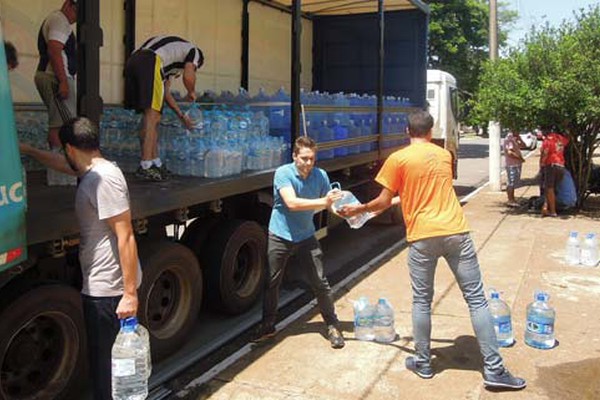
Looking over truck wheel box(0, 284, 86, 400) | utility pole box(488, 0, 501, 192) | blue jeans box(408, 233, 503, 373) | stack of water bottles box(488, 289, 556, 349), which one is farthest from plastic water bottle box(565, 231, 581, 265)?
utility pole box(488, 0, 501, 192)

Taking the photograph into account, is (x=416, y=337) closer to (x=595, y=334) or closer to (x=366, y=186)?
(x=595, y=334)

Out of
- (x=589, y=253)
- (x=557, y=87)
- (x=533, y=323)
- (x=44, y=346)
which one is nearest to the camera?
(x=44, y=346)

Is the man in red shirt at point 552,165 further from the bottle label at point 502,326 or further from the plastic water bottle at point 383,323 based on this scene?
the plastic water bottle at point 383,323

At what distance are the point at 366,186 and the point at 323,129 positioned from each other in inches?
98.1

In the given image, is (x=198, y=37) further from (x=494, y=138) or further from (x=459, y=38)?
(x=459, y=38)

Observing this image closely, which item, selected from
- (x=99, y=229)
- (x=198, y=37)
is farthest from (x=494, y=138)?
(x=99, y=229)

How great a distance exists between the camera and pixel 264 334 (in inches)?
207

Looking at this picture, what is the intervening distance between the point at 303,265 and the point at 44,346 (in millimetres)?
2119

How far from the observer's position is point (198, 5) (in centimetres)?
872

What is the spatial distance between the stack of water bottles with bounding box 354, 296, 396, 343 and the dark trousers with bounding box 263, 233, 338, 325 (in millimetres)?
219

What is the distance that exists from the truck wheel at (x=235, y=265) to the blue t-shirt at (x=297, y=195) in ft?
2.16

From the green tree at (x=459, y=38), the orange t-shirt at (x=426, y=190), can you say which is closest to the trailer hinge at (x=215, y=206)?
the orange t-shirt at (x=426, y=190)

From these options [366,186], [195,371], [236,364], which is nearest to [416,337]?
[236,364]

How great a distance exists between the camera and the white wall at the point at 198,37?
20.2 ft
